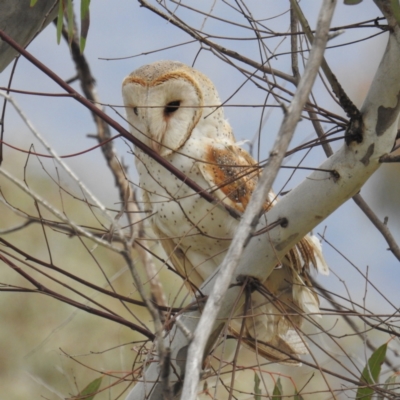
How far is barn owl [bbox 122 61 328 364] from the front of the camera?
1.59 meters

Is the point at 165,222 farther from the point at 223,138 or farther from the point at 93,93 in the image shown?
the point at 93,93

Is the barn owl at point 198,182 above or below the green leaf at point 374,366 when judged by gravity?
above

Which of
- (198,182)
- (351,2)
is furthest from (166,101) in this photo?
(351,2)

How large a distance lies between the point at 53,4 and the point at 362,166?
2.39ft

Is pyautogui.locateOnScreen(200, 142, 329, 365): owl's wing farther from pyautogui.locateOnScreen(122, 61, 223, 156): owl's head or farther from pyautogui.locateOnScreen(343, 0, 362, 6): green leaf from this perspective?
pyautogui.locateOnScreen(343, 0, 362, 6): green leaf

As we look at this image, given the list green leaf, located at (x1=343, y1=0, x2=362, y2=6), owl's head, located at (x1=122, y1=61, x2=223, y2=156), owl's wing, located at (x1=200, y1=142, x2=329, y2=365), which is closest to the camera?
green leaf, located at (x1=343, y1=0, x2=362, y2=6)

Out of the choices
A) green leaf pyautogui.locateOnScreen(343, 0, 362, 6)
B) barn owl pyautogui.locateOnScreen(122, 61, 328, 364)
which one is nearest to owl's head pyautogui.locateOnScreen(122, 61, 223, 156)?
barn owl pyautogui.locateOnScreen(122, 61, 328, 364)

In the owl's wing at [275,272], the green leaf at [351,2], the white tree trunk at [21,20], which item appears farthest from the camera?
the owl's wing at [275,272]

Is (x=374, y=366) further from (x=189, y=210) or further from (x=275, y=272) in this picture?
(x=189, y=210)

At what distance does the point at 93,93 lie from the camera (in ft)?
6.49

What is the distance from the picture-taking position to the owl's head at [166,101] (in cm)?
166

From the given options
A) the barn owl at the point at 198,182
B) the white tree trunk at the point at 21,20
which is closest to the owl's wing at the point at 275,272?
the barn owl at the point at 198,182

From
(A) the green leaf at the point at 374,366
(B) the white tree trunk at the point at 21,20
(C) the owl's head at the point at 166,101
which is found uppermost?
(C) the owl's head at the point at 166,101

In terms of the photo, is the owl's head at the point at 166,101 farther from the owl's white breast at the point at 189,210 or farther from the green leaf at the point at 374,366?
the green leaf at the point at 374,366
